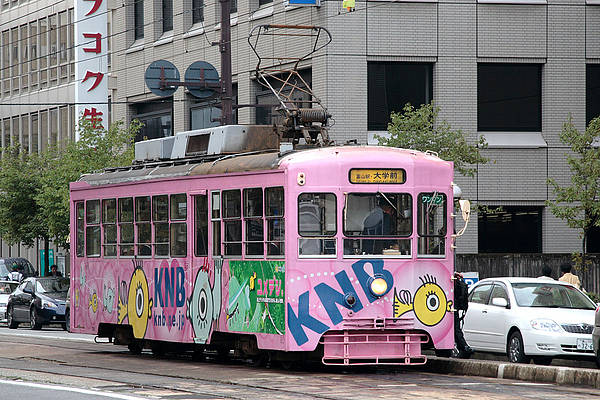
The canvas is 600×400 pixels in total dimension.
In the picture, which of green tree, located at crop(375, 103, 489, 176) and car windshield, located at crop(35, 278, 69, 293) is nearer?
green tree, located at crop(375, 103, 489, 176)

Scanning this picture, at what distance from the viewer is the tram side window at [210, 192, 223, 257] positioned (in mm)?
17797

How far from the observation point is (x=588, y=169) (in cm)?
2683

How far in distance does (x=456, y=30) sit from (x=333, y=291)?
18.0 metres

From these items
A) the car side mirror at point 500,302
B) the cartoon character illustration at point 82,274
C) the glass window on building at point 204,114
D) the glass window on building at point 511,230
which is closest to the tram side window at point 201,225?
the cartoon character illustration at point 82,274

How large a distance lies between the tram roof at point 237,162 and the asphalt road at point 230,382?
8.77ft

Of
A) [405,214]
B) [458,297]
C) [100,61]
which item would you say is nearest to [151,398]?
[405,214]

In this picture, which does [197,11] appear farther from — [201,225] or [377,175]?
[377,175]

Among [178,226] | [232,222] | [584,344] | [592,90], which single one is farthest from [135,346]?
[592,90]

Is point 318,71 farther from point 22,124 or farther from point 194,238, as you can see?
point 22,124

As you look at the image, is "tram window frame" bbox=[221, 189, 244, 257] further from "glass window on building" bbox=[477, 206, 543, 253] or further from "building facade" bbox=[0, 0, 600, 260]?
"glass window on building" bbox=[477, 206, 543, 253]

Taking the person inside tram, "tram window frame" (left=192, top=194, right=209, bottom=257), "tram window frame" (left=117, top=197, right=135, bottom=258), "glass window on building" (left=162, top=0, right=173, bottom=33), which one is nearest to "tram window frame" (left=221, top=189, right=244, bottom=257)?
"tram window frame" (left=192, top=194, right=209, bottom=257)

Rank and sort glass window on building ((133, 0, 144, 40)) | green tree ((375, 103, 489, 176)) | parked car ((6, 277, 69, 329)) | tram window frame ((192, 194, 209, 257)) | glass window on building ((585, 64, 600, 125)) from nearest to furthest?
tram window frame ((192, 194, 209, 257))
green tree ((375, 103, 489, 176))
parked car ((6, 277, 69, 329))
glass window on building ((585, 64, 600, 125))
glass window on building ((133, 0, 144, 40))

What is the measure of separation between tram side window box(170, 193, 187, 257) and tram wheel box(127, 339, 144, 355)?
2.69m

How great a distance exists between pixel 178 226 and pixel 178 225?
1cm
